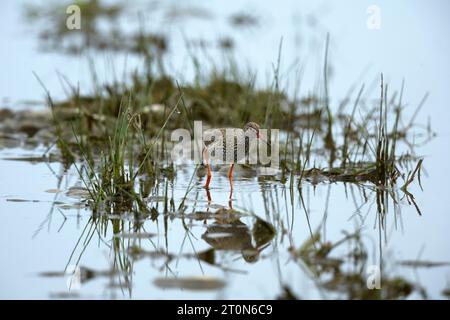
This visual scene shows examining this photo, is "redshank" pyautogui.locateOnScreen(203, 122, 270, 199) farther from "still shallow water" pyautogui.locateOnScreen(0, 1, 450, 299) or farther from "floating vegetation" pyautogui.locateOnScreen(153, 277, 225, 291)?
"floating vegetation" pyautogui.locateOnScreen(153, 277, 225, 291)

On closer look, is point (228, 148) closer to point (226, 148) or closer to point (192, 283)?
point (226, 148)

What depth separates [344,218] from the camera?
457 centimetres

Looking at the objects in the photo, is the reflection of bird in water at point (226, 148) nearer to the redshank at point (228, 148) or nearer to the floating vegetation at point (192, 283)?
the redshank at point (228, 148)

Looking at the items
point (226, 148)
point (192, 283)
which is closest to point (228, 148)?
point (226, 148)

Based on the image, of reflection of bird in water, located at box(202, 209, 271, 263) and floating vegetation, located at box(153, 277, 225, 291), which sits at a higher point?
reflection of bird in water, located at box(202, 209, 271, 263)

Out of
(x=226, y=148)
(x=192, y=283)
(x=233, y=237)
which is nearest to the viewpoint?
(x=192, y=283)

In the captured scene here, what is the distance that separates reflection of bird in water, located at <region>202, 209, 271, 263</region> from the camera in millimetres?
3906

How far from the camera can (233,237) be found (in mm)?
4117

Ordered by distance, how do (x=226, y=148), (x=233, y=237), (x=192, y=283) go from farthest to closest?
1. (x=226, y=148)
2. (x=233, y=237)
3. (x=192, y=283)

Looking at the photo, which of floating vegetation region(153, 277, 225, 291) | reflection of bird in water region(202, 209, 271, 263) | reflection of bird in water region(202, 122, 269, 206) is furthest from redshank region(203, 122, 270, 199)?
floating vegetation region(153, 277, 225, 291)

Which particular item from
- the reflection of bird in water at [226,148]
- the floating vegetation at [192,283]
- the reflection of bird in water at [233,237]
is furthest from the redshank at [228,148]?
the floating vegetation at [192,283]

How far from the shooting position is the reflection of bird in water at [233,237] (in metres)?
3.91
